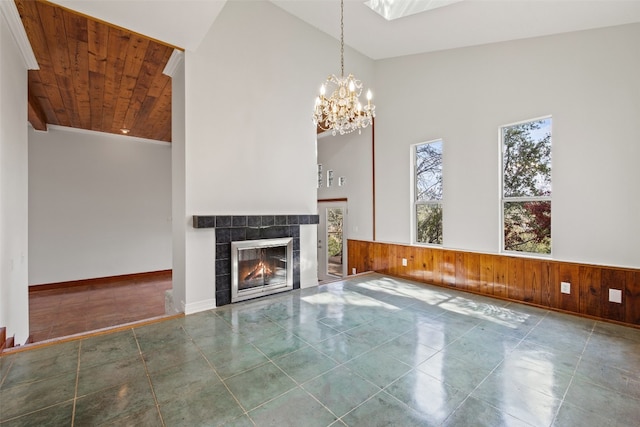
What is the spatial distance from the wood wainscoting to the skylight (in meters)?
3.49

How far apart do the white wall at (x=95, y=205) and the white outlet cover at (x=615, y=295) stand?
8.23m

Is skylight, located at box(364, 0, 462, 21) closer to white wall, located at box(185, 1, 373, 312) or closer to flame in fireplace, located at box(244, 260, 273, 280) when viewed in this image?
white wall, located at box(185, 1, 373, 312)

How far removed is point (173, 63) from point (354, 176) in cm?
381

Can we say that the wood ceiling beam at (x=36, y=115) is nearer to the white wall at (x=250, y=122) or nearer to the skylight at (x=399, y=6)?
the white wall at (x=250, y=122)

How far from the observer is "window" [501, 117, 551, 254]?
3689 mm

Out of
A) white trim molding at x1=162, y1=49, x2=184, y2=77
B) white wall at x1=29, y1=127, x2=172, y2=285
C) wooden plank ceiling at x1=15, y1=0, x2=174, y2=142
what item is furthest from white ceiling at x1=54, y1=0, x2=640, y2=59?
white wall at x1=29, y1=127, x2=172, y2=285

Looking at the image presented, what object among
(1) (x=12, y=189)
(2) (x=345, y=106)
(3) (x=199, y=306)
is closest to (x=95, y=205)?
(1) (x=12, y=189)

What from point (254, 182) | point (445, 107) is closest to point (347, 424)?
point (254, 182)

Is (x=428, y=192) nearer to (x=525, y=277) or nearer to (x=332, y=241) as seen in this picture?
(x=525, y=277)

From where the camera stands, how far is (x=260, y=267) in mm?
4137

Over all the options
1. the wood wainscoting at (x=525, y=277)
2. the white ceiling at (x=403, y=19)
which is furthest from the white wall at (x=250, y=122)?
the wood wainscoting at (x=525, y=277)

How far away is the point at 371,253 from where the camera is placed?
5711 mm

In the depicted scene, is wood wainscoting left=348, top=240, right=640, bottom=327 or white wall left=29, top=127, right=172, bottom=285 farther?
white wall left=29, top=127, right=172, bottom=285

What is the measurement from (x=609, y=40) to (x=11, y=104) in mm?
6465
